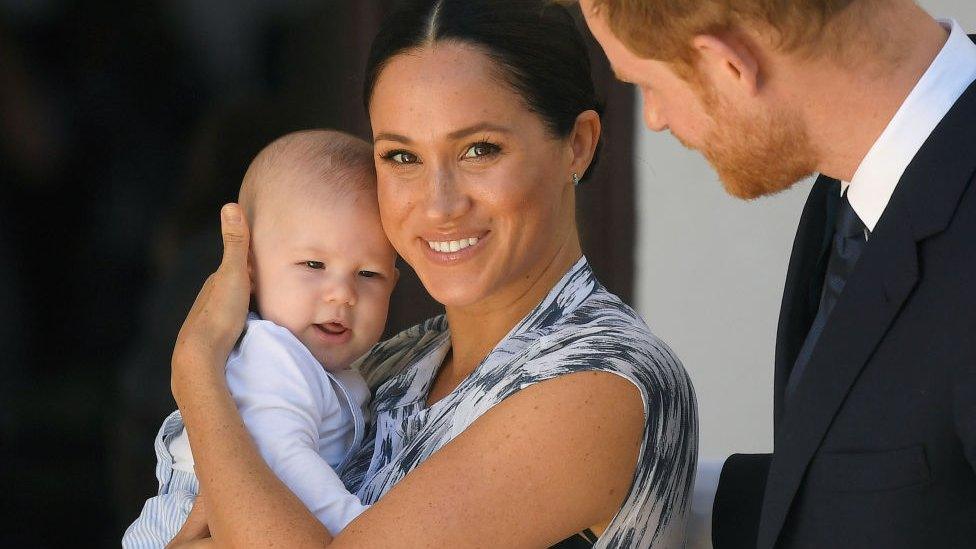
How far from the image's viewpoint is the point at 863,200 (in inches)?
63.1

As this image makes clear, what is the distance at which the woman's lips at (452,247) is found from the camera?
2170mm

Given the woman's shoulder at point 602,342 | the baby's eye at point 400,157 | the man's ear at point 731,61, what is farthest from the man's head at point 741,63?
the baby's eye at point 400,157

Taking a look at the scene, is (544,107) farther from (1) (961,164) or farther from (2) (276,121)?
(2) (276,121)

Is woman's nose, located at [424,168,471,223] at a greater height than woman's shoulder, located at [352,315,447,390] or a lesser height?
greater

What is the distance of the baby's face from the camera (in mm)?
2279

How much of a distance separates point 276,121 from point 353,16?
1.27 ft

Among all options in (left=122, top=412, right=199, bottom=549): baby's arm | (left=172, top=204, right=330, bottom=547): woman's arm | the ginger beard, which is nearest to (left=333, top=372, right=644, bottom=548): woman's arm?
(left=172, top=204, right=330, bottom=547): woman's arm

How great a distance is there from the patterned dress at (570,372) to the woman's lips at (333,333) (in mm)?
145

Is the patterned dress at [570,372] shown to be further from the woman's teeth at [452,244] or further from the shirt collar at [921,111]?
the shirt collar at [921,111]

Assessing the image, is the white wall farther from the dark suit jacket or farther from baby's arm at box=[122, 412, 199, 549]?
the dark suit jacket

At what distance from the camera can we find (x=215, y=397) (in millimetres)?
2068

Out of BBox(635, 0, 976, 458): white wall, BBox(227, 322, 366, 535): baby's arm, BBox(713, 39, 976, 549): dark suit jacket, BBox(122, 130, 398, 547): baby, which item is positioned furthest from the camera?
BBox(635, 0, 976, 458): white wall

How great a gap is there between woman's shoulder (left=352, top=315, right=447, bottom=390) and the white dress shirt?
3.70 feet

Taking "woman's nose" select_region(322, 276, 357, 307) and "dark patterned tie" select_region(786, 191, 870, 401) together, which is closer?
"dark patterned tie" select_region(786, 191, 870, 401)
